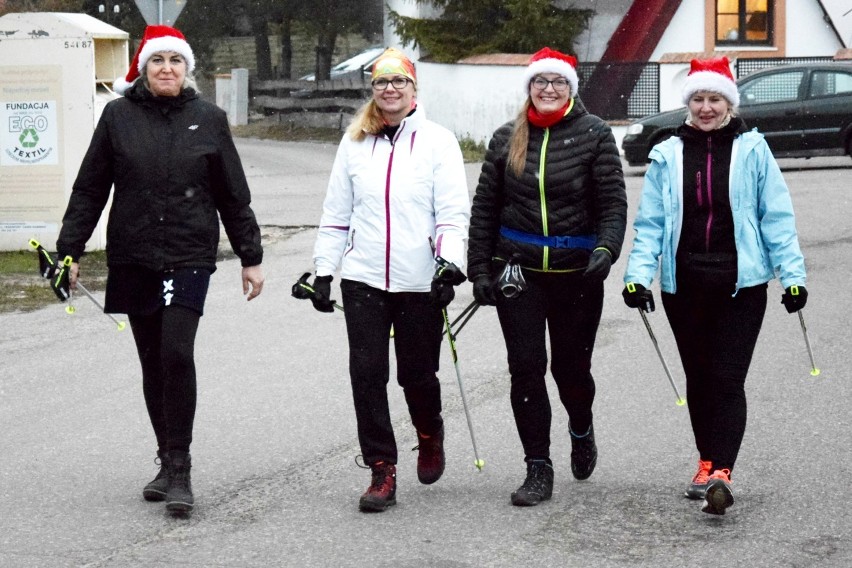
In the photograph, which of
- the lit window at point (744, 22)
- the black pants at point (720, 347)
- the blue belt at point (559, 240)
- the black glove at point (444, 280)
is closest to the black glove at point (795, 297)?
the black pants at point (720, 347)

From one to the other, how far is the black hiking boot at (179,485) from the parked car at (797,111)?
1619cm

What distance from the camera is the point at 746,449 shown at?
6.83m

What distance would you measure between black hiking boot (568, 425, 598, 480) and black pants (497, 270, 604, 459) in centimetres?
26

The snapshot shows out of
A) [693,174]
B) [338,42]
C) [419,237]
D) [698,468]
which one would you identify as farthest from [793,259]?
[338,42]

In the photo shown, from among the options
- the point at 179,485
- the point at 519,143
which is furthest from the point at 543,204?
the point at 179,485

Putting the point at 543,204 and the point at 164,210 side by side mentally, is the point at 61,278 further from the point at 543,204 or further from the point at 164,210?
the point at 543,204

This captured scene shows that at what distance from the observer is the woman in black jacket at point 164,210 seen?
233 inches

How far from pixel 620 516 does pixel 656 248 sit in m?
1.05

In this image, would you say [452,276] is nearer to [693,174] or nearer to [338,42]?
[693,174]

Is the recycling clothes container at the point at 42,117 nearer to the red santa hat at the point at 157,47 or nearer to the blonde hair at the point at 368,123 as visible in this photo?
the red santa hat at the point at 157,47

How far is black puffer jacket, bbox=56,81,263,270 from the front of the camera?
593 cm

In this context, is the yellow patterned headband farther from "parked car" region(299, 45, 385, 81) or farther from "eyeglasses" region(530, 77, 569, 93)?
"parked car" region(299, 45, 385, 81)

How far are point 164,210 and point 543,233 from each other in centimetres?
148

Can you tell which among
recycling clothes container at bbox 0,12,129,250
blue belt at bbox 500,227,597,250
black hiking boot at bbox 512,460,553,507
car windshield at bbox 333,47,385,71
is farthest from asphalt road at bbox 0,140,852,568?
car windshield at bbox 333,47,385,71
